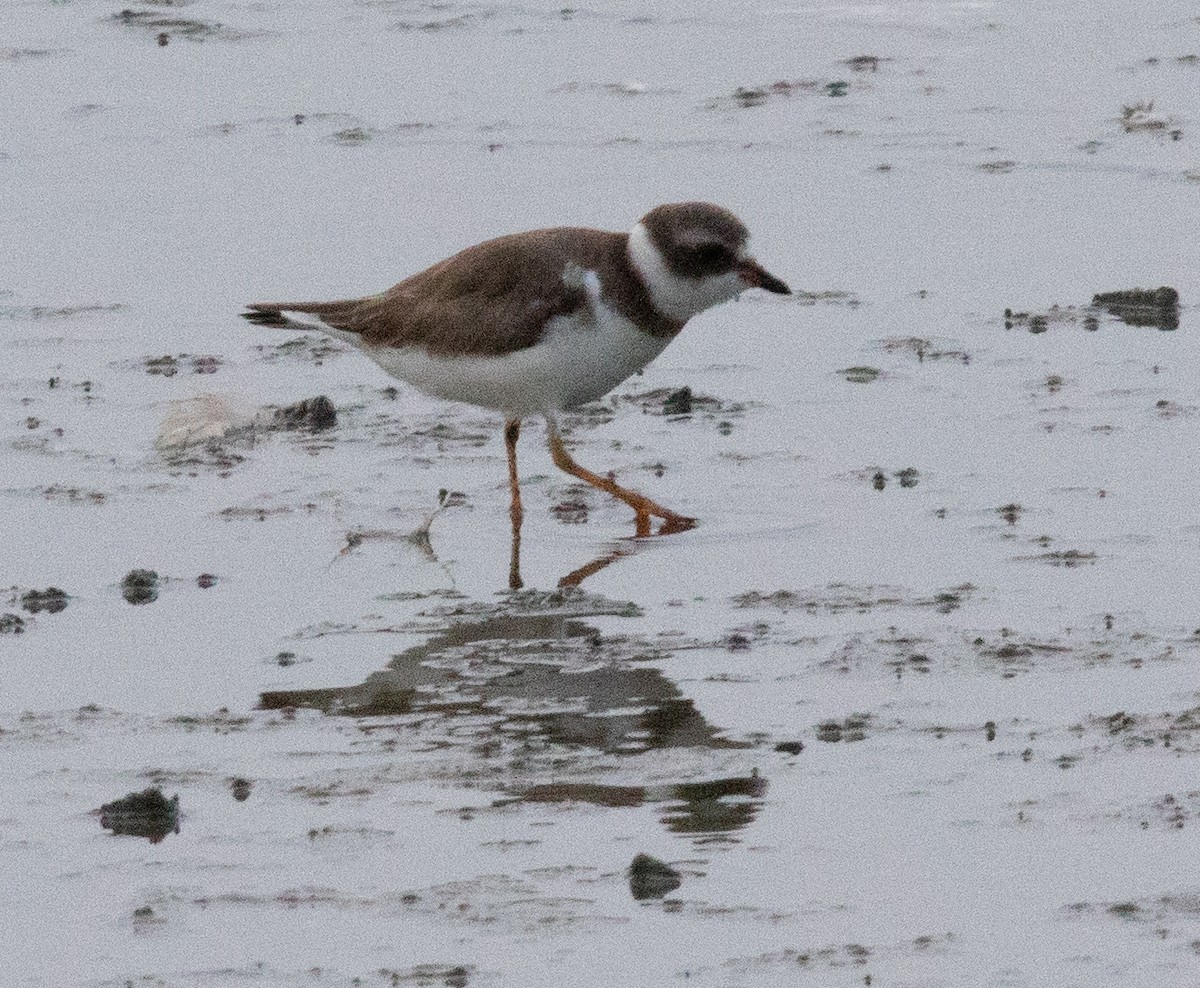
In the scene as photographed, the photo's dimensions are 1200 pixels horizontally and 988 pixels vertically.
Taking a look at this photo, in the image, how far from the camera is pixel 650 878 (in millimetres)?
5770

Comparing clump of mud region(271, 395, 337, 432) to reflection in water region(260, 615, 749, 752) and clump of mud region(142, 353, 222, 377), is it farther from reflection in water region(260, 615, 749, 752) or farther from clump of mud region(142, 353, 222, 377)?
reflection in water region(260, 615, 749, 752)

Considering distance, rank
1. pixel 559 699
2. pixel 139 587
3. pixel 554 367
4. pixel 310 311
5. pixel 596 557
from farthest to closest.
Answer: pixel 310 311 < pixel 554 367 < pixel 596 557 < pixel 139 587 < pixel 559 699

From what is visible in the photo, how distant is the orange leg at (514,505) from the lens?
333 inches

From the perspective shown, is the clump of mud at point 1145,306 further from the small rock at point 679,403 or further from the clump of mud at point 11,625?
the clump of mud at point 11,625

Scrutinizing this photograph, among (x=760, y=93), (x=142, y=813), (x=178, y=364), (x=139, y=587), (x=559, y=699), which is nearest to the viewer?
(x=142, y=813)

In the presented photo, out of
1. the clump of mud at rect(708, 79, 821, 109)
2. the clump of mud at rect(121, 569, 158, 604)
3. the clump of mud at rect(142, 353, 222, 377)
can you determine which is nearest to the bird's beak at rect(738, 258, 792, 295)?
the clump of mud at rect(121, 569, 158, 604)

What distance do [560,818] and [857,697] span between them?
3.81 feet

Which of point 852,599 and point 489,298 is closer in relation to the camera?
point 852,599

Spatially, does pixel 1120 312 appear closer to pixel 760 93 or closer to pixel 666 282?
pixel 666 282

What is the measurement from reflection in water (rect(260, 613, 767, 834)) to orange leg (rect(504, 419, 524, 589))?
566mm

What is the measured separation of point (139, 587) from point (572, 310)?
73.9 inches

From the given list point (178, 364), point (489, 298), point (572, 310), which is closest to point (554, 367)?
point (572, 310)

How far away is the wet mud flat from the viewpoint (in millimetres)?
5719

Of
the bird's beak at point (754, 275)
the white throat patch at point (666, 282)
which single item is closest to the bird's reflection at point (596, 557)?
the white throat patch at point (666, 282)
